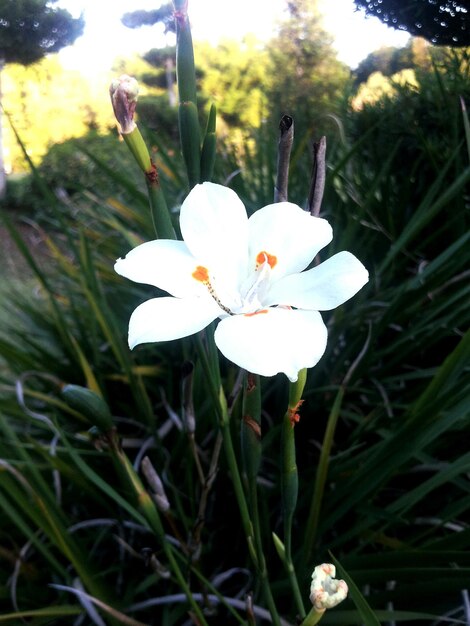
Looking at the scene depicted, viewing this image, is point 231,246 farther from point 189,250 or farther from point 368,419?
point 368,419

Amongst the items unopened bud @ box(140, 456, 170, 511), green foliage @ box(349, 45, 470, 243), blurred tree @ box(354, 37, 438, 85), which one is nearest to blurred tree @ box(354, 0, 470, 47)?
blurred tree @ box(354, 37, 438, 85)

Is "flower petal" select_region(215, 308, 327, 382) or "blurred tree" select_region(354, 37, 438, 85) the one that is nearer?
"flower petal" select_region(215, 308, 327, 382)

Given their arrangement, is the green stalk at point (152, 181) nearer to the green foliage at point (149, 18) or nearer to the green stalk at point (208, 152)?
the green stalk at point (208, 152)

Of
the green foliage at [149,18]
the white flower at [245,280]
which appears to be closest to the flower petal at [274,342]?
the white flower at [245,280]

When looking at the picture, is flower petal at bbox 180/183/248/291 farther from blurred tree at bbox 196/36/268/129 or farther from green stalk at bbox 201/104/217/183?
blurred tree at bbox 196/36/268/129

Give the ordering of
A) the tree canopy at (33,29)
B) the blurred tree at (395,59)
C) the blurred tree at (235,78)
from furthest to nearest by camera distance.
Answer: the blurred tree at (235,78) → the blurred tree at (395,59) → the tree canopy at (33,29)

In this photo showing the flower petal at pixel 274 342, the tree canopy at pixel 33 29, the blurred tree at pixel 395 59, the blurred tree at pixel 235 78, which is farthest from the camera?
the blurred tree at pixel 235 78

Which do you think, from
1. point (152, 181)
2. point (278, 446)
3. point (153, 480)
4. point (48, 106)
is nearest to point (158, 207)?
point (152, 181)
